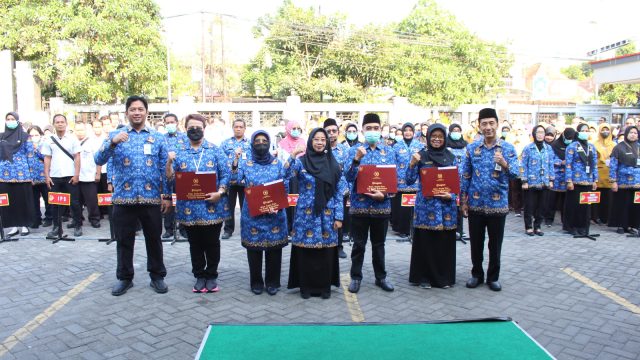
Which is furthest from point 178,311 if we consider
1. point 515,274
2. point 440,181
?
point 515,274

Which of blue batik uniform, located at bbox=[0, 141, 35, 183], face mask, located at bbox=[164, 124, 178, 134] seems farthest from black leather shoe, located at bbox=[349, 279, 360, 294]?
blue batik uniform, located at bbox=[0, 141, 35, 183]

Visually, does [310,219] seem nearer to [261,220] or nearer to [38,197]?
[261,220]

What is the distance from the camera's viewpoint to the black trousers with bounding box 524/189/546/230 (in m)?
8.99

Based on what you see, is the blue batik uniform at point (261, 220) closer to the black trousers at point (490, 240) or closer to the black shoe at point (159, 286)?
the black shoe at point (159, 286)

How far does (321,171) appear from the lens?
17.6 feet

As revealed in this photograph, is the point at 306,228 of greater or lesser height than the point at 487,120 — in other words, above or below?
below

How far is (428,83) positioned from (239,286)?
27.2 meters

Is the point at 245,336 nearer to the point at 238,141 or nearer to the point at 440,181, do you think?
the point at 440,181

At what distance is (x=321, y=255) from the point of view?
5539 mm

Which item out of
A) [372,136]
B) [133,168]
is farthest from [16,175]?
[372,136]

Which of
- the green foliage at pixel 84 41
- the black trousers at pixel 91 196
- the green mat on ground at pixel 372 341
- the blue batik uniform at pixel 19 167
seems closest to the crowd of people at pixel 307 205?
the green mat on ground at pixel 372 341

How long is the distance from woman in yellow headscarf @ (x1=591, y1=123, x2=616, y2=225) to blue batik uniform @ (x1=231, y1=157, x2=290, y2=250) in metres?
7.31

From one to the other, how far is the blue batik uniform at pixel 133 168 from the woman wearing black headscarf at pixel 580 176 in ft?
23.8

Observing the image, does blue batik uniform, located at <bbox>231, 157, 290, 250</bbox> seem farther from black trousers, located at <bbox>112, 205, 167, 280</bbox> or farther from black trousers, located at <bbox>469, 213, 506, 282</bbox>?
black trousers, located at <bbox>469, 213, 506, 282</bbox>
